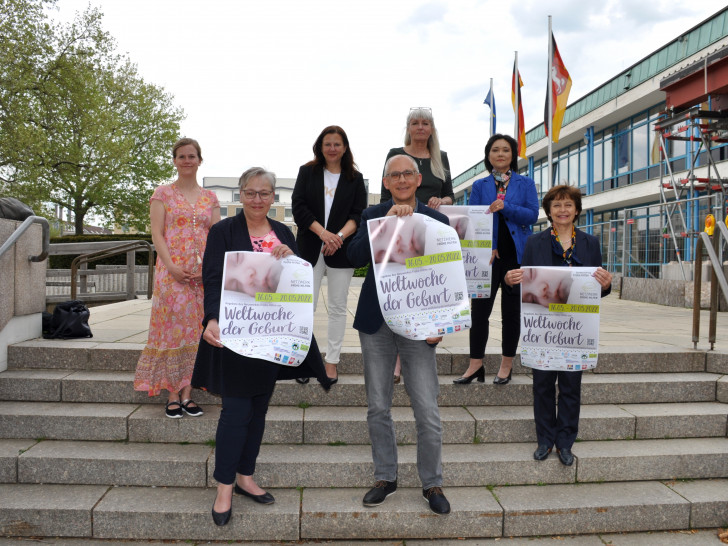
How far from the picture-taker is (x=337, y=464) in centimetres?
356

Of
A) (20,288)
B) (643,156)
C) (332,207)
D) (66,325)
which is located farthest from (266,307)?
(643,156)

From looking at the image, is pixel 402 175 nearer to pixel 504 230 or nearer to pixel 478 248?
pixel 478 248

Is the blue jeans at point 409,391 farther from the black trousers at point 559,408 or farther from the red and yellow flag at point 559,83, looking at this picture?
the red and yellow flag at point 559,83

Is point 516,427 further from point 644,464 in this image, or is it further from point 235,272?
point 235,272

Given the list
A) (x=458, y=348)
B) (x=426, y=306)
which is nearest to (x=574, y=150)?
(x=458, y=348)

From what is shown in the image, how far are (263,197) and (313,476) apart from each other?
6.09 feet

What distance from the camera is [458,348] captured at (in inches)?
199

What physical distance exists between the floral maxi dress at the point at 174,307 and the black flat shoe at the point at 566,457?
2720 mm

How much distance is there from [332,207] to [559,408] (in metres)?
2.17

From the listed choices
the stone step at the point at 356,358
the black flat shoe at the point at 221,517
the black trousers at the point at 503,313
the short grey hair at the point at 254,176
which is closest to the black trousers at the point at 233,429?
the black flat shoe at the point at 221,517

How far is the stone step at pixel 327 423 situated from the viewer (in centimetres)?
383

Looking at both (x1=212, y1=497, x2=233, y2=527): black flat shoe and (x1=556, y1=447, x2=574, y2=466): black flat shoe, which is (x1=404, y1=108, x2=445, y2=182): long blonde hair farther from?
(x1=212, y1=497, x2=233, y2=527): black flat shoe

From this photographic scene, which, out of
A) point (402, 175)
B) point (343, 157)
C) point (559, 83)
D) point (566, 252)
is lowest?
point (566, 252)

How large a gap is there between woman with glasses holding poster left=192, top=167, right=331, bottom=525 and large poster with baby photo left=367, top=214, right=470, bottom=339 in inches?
22.4
